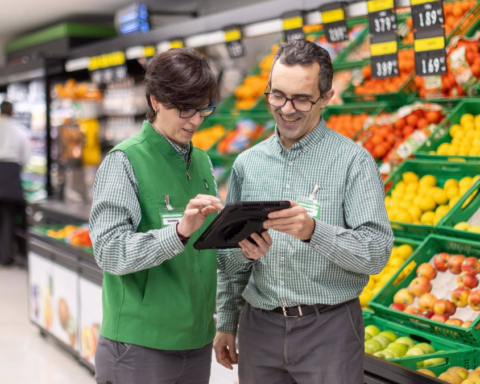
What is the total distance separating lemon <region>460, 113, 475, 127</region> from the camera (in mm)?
3670

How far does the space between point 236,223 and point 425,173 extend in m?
2.32

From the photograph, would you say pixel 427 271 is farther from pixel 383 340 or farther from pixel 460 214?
pixel 383 340

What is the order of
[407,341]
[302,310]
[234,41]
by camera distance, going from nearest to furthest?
[302,310], [407,341], [234,41]

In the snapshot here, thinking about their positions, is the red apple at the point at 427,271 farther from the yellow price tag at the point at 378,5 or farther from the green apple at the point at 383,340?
the yellow price tag at the point at 378,5

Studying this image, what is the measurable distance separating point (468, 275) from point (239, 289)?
1.34 m

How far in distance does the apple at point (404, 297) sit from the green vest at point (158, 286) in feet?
4.38

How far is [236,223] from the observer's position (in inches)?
66.9

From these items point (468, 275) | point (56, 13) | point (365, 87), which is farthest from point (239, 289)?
point (56, 13)

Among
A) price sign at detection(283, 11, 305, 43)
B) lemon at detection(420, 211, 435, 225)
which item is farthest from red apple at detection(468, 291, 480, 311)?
price sign at detection(283, 11, 305, 43)

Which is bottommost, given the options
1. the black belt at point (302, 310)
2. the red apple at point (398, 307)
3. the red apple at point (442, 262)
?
the red apple at point (398, 307)

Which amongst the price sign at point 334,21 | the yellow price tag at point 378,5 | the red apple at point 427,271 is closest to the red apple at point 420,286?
the red apple at point 427,271

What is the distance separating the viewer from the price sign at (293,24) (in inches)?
178

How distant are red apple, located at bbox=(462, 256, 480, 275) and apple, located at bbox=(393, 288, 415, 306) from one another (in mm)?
285

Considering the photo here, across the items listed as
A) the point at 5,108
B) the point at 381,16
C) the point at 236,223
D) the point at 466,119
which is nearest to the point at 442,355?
the point at 236,223
